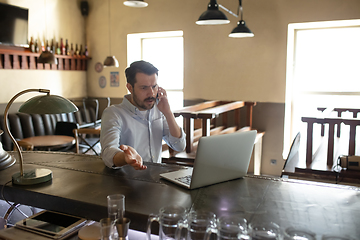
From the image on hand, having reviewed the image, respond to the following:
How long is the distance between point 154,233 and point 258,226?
20.7 inches

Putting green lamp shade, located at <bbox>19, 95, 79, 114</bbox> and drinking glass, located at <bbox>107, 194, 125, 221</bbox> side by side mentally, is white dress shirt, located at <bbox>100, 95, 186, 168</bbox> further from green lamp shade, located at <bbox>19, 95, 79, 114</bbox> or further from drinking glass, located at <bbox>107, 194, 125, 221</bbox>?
drinking glass, located at <bbox>107, 194, 125, 221</bbox>

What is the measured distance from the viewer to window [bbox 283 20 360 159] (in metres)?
5.18

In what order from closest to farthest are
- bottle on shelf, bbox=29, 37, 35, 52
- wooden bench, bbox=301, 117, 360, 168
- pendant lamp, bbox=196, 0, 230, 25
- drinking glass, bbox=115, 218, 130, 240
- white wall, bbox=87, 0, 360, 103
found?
drinking glass, bbox=115, 218, 130, 240 < wooden bench, bbox=301, 117, 360, 168 < pendant lamp, bbox=196, 0, 230, 25 < white wall, bbox=87, 0, 360, 103 < bottle on shelf, bbox=29, 37, 35, 52

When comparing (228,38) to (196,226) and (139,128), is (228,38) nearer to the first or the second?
(139,128)

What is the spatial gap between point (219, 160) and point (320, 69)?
4431mm

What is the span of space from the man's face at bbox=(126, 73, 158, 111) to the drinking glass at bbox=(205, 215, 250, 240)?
1464 millimetres

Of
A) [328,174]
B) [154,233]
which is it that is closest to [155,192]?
[154,233]

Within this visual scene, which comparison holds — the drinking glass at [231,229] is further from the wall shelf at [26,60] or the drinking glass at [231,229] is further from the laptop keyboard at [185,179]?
the wall shelf at [26,60]

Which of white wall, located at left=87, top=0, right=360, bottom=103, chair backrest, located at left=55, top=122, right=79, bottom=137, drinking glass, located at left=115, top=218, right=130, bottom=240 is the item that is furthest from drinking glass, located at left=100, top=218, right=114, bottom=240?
white wall, located at left=87, top=0, right=360, bottom=103

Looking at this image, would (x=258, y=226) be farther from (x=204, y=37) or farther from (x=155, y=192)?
(x=204, y=37)

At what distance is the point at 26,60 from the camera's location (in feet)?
18.6

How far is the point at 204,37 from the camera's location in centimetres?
579

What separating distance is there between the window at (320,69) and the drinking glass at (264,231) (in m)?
4.52

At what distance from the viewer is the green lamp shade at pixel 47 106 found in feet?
5.48
